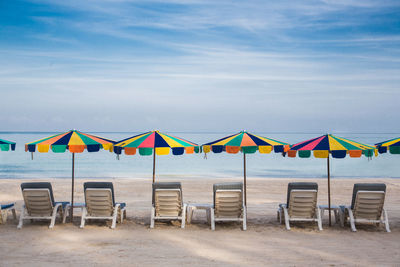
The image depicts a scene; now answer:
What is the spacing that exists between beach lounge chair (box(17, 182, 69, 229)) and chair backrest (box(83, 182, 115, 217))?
653mm

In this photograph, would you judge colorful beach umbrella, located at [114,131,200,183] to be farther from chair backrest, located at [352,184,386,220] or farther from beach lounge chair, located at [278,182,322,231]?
chair backrest, located at [352,184,386,220]

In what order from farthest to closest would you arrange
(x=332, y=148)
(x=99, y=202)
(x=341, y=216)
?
(x=341, y=216), (x=99, y=202), (x=332, y=148)

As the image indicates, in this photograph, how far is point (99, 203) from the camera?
7.43 meters

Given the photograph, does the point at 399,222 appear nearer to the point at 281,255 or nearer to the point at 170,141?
the point at 281,255

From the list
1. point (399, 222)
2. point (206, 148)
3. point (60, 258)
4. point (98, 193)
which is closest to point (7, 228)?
point (98, 193)

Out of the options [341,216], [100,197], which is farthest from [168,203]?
[341,216]

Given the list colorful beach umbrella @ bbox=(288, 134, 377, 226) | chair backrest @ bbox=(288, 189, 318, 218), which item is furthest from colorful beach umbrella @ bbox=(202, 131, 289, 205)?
chair backrest @ bbox=(288, 189, 318, 218)

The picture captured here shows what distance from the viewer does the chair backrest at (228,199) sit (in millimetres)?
7375

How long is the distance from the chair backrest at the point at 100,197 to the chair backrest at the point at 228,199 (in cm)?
190

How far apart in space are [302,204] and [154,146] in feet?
9.52

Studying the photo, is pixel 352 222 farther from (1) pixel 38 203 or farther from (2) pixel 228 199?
(1) pixel 38 203

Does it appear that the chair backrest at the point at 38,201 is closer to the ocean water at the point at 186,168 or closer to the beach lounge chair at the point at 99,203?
the beach lounge chair at the point at 99,203

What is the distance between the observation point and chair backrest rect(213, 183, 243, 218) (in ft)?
24.2

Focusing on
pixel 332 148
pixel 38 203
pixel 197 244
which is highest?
pixel 332 148
